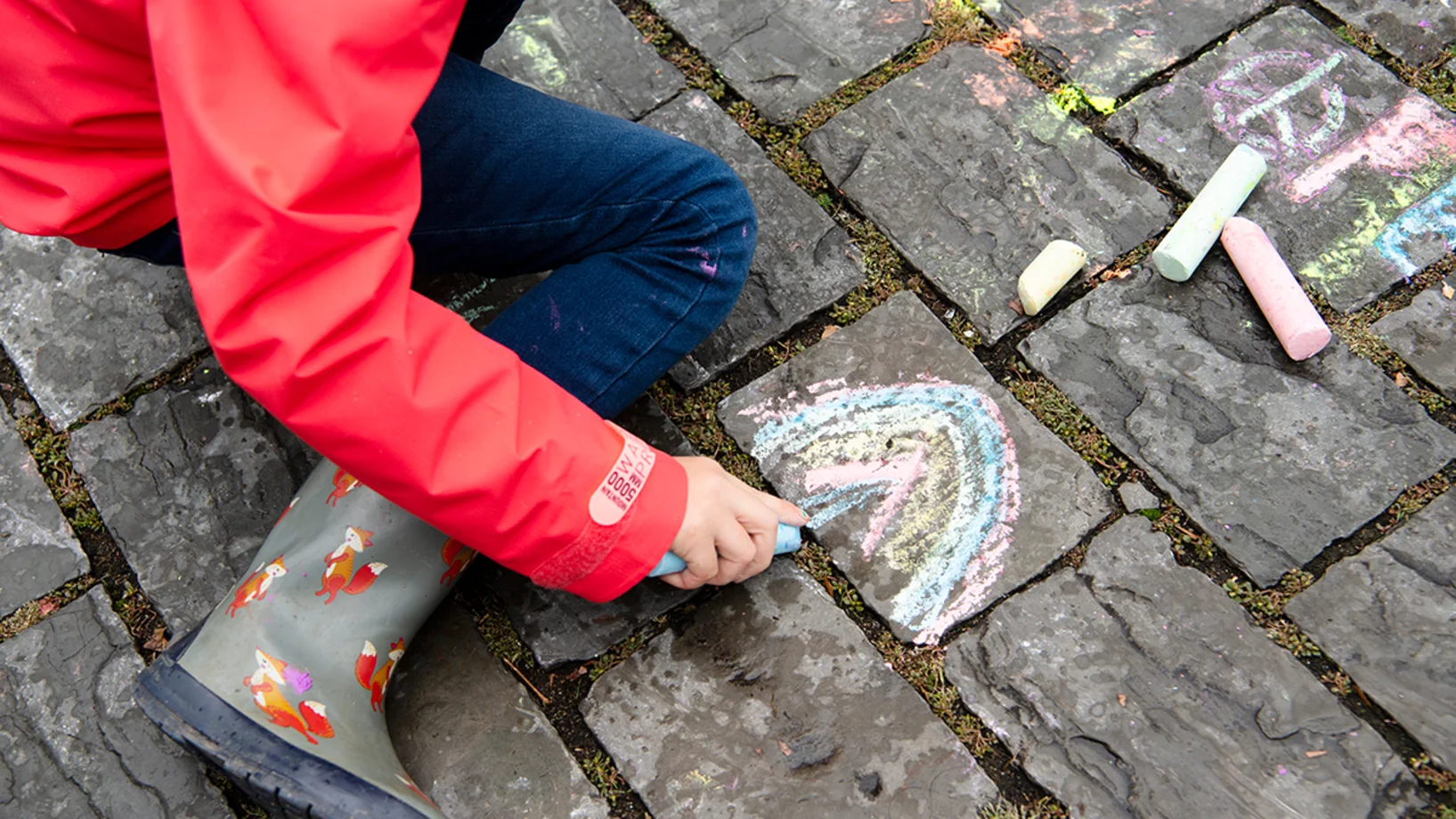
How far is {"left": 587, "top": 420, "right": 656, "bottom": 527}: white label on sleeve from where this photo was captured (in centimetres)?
134

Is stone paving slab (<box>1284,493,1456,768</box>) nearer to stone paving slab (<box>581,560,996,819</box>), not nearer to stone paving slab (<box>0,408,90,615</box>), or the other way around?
stone paving slab (<box>581,560,996,819</box>)

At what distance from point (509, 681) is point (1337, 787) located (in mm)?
1283

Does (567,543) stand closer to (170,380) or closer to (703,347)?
(703,347)

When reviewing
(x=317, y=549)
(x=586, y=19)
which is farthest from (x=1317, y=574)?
(x=586, y=19)

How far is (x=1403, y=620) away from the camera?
5.30 feet

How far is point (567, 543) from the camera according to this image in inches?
53.2

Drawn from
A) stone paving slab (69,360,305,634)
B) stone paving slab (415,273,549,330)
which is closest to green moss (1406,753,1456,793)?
stone paving slab (415,273,549,330)

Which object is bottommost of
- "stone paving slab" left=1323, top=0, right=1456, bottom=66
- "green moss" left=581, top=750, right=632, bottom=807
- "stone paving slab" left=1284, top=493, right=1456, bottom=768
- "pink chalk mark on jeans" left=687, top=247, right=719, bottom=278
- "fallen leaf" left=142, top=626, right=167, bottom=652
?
"green moss" left=581, top=750, right=632, bottom=807

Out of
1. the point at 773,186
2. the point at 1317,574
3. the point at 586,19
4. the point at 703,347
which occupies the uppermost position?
the point at 586,19

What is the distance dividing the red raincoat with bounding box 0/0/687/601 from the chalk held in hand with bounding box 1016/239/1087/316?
826 mm

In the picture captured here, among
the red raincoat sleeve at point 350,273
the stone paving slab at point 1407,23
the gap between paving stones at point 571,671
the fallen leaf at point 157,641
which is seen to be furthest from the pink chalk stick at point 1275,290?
the fallen leaf at point 157,641

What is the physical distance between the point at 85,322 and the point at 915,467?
1.66m

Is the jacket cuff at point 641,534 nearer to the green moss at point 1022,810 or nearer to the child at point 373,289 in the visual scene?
the child at point 373,289

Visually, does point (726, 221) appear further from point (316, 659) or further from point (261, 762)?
point (261, 762)
